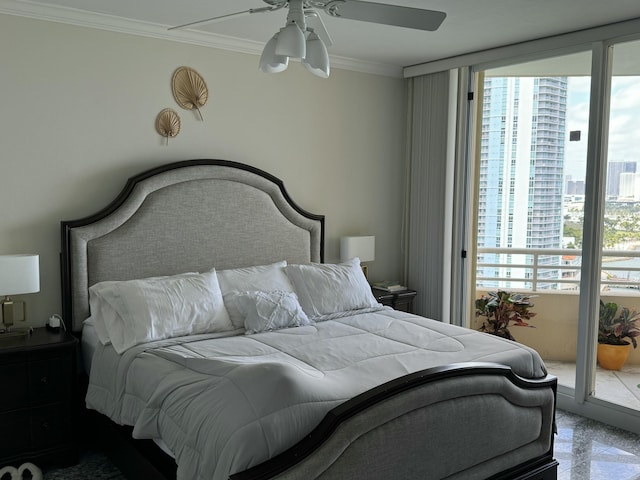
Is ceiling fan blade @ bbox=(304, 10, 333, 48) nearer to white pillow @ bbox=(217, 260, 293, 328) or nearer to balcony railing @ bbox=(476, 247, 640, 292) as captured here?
white pillow @ bbox=(217, 260, 293, 328)

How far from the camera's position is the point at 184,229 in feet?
12.7

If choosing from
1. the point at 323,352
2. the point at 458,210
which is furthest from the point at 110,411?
the point at 458,210

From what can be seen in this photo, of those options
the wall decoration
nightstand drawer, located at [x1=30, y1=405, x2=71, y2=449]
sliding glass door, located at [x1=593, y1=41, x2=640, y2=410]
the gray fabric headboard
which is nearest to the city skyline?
sliding glass door, located at [x1=593, y1=41, x2=640, y2=410]

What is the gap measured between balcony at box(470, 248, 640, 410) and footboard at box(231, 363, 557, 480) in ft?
3.86

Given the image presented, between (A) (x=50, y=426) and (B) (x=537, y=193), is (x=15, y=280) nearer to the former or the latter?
(A) (x=50, y=426)

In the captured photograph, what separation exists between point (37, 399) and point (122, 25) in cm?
223

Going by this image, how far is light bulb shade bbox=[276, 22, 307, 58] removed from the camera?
2412 millimetres

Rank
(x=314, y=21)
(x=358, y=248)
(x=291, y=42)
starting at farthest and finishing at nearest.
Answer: (x=358, y=248), (x=314, y=21), (x=291, y=42)

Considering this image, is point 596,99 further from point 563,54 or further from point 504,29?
point 504,29

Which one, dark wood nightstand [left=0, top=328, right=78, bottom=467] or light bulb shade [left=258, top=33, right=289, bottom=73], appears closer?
light bulb shade [left=258, top=33, right=289, bottom=73]

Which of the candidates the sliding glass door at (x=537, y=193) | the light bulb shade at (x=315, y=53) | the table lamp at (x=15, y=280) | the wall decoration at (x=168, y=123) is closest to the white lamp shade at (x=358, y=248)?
the sliding glass door at (x=537, y=193)

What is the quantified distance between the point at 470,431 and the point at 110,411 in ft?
5.68

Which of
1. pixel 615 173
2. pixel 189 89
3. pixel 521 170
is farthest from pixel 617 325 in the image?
pixel 189 89

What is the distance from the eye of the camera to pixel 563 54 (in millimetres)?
4020
